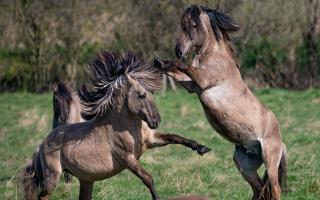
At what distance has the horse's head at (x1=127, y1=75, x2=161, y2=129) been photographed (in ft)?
25.1

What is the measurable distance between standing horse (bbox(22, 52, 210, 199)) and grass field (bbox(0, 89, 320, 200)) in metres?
1.07

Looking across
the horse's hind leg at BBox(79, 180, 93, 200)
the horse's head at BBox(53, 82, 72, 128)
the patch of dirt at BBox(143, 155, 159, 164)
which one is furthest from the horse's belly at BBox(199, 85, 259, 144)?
the patch of dirt at BBox(143, 155, 159, 164)

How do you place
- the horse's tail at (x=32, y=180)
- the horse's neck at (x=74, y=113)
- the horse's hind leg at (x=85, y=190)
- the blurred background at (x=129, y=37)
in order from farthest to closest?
the blurred background at (x=129, y=37)
the horse's neck at (x=74, y=113)
the horse's tail at (x=32, y=180)
the horse's hind leg at (x=85, y=190)

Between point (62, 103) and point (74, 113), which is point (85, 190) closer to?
point (74, 113)

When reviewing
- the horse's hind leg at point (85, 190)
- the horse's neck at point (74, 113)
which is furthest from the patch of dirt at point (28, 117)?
the horse's hind leg at point (85, 190)

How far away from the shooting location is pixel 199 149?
7949mm

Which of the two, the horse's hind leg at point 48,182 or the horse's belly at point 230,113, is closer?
the horse's belly at point 230,113

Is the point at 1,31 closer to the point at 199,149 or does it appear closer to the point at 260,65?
the point at 260,65

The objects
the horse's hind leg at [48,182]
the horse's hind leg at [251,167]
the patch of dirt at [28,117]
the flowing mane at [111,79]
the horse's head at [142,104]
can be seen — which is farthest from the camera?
the patch of dirt at [28,117]

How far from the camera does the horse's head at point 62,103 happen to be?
11.1 metres

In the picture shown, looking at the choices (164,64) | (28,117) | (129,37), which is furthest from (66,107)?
(129,37)

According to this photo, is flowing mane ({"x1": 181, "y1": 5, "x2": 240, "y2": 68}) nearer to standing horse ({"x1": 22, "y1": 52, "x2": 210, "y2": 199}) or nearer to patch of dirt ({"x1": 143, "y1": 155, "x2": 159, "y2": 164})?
standing horse ({"x1": 22, "y1": 52, "x2": 210, "y2": 199})

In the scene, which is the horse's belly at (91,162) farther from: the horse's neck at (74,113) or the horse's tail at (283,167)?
the horse's neck at (74,113)

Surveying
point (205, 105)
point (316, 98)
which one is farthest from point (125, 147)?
point (316, 98)
